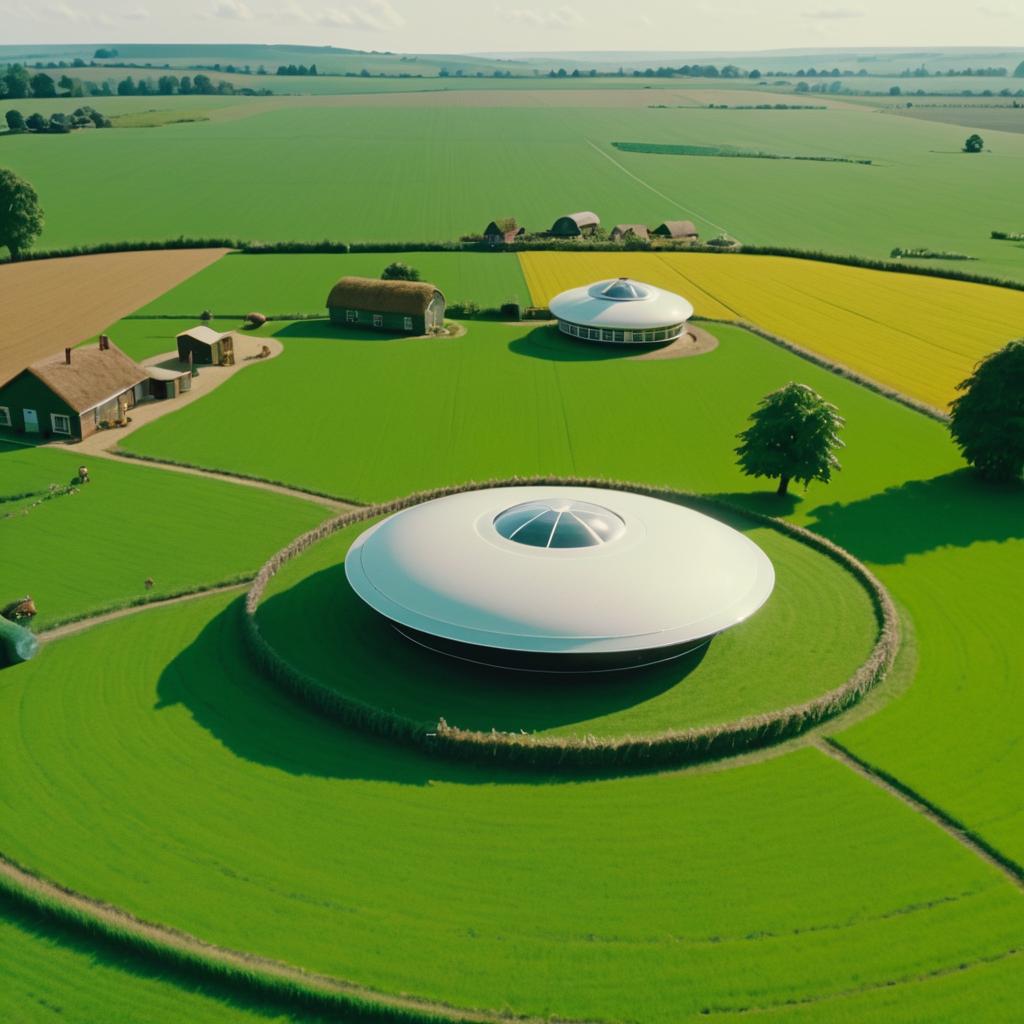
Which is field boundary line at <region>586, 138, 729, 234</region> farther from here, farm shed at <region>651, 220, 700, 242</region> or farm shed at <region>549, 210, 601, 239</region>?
farm shed at <region>549, 210, 601, 239</region>

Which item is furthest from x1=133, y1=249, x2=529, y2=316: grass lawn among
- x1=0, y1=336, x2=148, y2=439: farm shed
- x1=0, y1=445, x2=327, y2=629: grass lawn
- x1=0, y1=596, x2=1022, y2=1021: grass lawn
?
x1=0, y1=596, x2=1022, y2=1021: grass lawn

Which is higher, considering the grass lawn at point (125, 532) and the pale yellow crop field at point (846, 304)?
the pale yellow crop field at point (846, 304)

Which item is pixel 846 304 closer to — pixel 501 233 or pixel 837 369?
pixel 837 369

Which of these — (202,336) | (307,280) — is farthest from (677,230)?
(202,336)

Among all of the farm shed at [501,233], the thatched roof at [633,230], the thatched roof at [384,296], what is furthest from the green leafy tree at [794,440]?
the thatched roof at [633,230]

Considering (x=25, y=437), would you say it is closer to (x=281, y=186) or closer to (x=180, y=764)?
(x=180, y=764)

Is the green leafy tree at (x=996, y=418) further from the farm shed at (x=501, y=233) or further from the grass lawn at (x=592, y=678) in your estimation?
the farm shed at (x=501, y=233)

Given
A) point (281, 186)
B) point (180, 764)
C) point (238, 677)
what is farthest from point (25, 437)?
point (281, 186)

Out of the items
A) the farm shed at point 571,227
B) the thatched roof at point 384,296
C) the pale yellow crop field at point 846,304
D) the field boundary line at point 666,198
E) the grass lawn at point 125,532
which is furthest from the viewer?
the field boundary line at point 666,198
